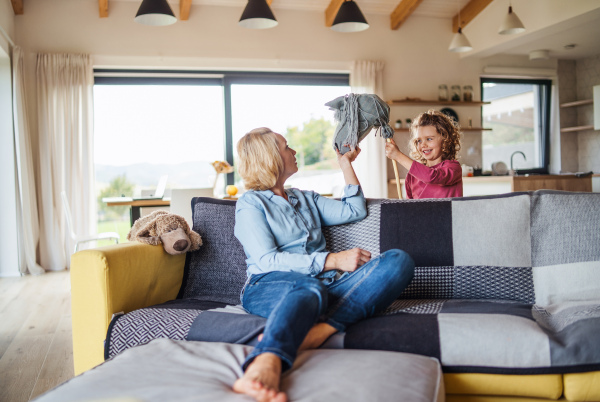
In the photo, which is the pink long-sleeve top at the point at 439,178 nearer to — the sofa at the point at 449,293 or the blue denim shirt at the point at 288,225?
the sofa at the point at 449,293

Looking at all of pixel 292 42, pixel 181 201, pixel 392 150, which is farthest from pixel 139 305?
pixel 292 42

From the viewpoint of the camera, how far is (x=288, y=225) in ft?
6.28

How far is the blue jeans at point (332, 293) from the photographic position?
4.74 ft

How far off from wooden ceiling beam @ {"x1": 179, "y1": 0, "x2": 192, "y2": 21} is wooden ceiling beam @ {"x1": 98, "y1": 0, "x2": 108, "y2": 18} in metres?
0.77

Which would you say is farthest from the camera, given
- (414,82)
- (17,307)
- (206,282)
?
(414,82)

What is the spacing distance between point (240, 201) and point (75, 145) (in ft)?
13.9

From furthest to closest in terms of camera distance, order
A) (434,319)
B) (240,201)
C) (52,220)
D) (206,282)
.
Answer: (52,220)
(206,282)
(240,201)
(434,319)

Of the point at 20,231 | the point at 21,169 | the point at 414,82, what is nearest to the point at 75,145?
the point at 21,169

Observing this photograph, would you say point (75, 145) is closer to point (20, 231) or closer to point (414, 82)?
point (20, 231)

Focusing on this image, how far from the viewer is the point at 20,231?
5.26 m

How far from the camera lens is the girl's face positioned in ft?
8.64

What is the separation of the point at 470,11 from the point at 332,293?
5742 millimetres

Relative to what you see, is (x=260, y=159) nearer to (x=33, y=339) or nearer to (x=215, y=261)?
(x=215, y=261)

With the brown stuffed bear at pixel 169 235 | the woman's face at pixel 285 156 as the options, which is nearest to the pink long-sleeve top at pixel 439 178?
the woman's face at pixel 285 156
